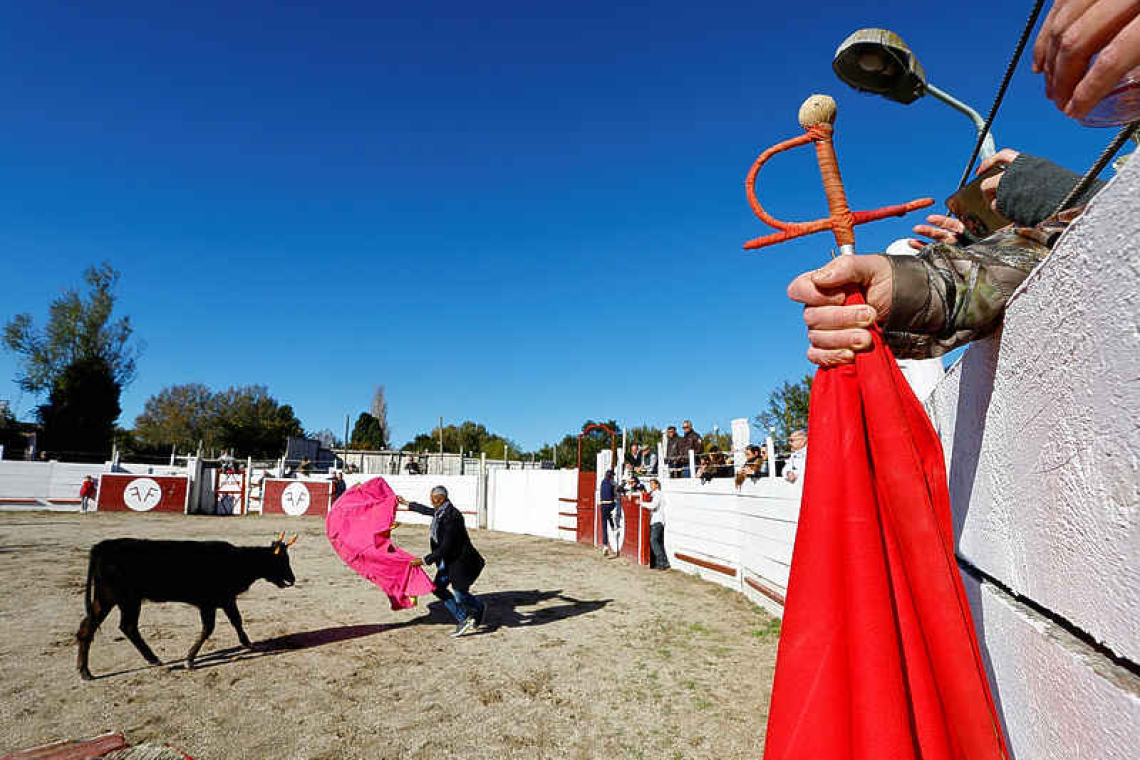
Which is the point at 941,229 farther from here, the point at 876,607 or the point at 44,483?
the point at 44,483

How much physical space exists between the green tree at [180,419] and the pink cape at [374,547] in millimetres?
47826

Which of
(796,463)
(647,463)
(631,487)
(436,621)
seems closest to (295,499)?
(647,463)

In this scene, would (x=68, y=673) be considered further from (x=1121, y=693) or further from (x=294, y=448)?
(x=294, y=448)

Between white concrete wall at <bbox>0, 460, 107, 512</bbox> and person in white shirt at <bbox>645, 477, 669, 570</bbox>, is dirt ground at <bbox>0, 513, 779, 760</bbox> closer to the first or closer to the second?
person in white shirt at <bbox>645, 477, 669, 570</bbox>

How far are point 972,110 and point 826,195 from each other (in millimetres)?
1098

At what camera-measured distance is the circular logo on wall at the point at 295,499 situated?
85.4 feet

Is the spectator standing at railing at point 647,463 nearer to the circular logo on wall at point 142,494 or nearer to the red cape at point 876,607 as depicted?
the red cape at point 876,607

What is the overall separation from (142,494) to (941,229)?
102 feet

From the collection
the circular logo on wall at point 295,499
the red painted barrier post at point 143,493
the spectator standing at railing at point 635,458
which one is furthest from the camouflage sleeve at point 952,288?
the red painted barrier post at point 143,493

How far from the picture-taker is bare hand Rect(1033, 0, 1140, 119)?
602mm

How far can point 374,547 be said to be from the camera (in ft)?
24.3

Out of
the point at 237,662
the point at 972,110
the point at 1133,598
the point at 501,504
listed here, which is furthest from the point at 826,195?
the point at 501,504

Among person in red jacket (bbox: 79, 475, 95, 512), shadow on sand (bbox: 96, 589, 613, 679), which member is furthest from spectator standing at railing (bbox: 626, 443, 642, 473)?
person in red jacket (bbox: 79, 475, 95, 512)

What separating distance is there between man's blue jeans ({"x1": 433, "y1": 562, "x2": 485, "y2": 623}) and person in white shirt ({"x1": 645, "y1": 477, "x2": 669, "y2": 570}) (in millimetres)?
5664
